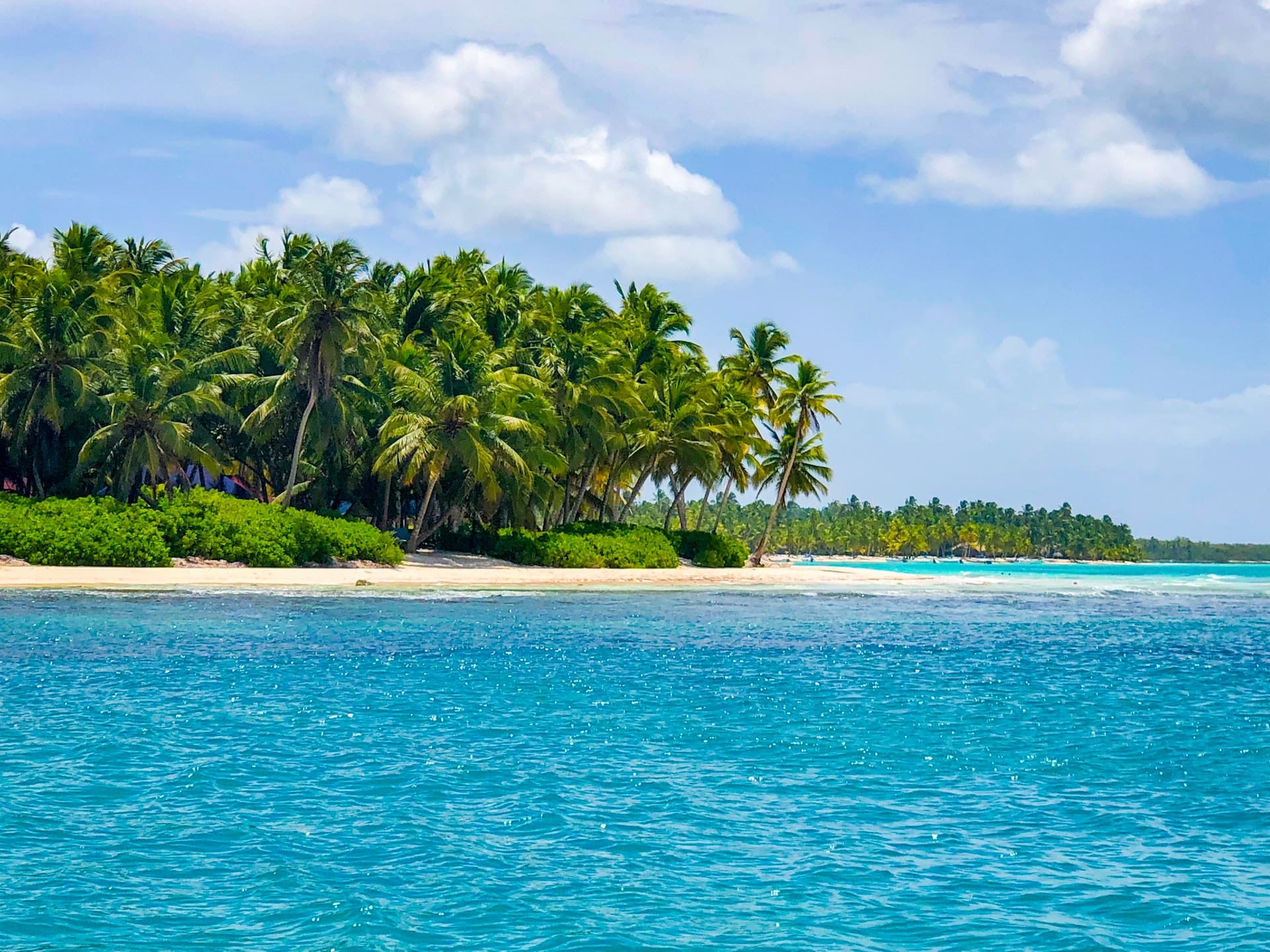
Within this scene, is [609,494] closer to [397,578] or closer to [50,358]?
[397,578]

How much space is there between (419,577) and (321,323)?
1014cm

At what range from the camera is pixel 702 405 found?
198ft

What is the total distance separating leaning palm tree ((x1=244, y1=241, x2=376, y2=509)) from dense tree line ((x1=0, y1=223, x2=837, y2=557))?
79 millimetres

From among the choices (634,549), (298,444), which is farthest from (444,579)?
(634,549)

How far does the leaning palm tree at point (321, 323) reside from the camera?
4672 cm

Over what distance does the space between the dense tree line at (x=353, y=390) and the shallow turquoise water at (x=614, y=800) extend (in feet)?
74.0

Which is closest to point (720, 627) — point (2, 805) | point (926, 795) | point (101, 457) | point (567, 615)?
point (567, 615)

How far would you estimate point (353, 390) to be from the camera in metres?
50.5

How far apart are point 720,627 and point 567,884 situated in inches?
910

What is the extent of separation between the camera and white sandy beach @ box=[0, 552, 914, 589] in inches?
1544

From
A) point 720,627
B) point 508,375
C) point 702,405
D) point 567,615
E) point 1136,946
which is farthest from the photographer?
point 702,405

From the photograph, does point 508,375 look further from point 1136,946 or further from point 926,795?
point 1136,946

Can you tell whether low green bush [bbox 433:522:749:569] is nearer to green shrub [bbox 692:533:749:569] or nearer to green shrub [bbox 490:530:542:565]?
green shrub [bbox 490:530:542:565]

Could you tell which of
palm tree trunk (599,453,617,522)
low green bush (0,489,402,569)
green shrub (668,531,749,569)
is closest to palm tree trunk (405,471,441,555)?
low green bush (0,489,402,569)
